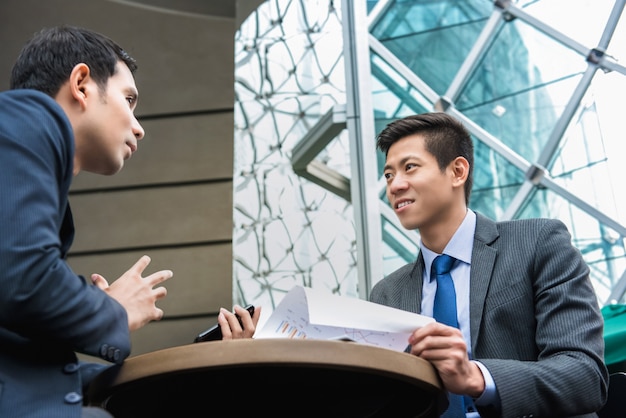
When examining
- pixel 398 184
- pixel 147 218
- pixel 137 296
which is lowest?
pixel 137 296

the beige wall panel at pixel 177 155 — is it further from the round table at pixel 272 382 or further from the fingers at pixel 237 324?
the round table at pixel 272 382

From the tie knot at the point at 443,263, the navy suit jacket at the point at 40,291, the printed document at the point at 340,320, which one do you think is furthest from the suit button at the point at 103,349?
the tie knot at the point at 443,263

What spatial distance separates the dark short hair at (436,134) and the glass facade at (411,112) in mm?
1812

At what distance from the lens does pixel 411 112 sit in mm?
5672

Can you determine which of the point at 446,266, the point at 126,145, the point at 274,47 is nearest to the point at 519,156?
the point at 274,47

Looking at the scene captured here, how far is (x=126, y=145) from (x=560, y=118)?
5820 millimetres

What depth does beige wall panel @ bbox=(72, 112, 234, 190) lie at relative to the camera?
19.8 feet

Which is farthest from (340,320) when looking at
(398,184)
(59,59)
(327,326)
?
(398,184)

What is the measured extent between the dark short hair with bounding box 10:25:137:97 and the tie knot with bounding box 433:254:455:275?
1.20 meters

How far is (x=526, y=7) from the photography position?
736cm

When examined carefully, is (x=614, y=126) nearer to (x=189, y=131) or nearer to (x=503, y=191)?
(x=503, y=191)

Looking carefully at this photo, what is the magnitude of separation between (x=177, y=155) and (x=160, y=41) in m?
0.91

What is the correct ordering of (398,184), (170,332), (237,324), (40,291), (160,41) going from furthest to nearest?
(170,332), (160,41), (398,184), (237,324), (40,291)

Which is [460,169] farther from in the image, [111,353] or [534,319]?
[111,353]
